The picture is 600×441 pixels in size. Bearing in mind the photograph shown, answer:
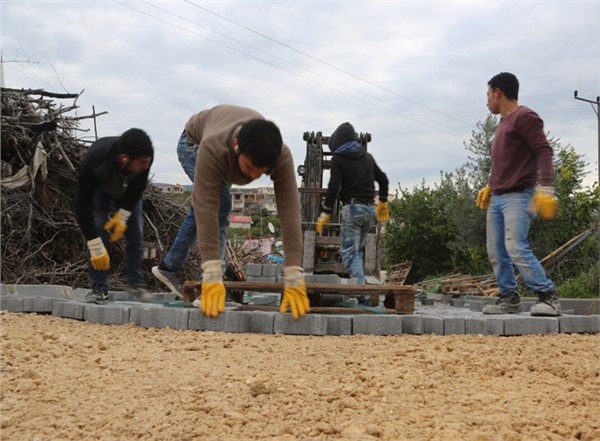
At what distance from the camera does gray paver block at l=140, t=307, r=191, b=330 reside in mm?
3910

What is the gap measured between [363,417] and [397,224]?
25.3m

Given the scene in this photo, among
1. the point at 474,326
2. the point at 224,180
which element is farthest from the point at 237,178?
the point at 474,326

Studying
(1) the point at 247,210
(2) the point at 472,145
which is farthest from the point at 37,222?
(1) the point at 247,210

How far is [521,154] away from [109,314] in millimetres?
3512

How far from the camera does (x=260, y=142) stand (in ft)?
10.2

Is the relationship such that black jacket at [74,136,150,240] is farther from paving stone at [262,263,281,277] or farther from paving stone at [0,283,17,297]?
paving stone at [262,263,281,277]

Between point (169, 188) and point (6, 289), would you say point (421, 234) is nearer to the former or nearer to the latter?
point (169, 188)

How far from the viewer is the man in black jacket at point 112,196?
14.0 ft

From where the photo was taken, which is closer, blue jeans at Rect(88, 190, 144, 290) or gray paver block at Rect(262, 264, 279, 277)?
blue jeans at Rect(88, 190, 144, 290)

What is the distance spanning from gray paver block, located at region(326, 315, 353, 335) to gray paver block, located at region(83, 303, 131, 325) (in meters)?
1.60

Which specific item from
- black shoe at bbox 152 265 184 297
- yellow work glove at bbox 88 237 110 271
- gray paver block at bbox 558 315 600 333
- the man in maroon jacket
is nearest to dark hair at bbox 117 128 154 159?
yellow work glove at bbox 88 237 110 271

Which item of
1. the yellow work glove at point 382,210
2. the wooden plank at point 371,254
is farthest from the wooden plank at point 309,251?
the yellow work glove at point 382,210

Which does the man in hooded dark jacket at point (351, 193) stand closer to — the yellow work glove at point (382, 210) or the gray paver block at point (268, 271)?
the yellow work glove at point (382, 210)

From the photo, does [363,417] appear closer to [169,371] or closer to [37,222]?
[169,371]
